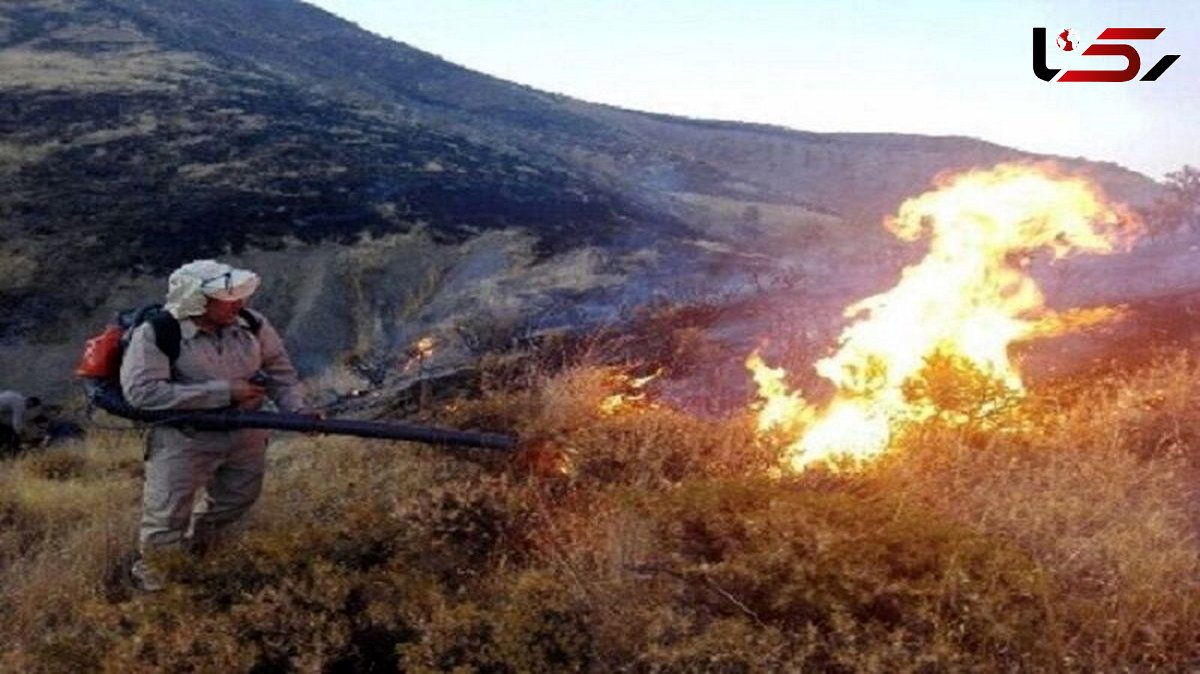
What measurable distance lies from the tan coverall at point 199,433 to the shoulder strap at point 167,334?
3cm

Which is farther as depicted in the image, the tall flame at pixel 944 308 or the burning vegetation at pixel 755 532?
the tall flame at pixel 944 308

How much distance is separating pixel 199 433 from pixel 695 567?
9.83ft

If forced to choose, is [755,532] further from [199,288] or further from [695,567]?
[199,288]

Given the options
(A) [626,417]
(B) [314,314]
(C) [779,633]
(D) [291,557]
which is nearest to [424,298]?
(B) [314,314]

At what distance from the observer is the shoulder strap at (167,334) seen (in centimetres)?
559

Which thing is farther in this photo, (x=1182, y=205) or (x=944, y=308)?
(x=1182, y=205)

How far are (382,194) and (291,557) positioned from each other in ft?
69.4

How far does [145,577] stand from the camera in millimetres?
5652

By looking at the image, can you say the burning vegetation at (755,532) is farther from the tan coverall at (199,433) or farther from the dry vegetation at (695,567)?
the tan coverall at (199,433)

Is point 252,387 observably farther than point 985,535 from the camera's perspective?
Yes

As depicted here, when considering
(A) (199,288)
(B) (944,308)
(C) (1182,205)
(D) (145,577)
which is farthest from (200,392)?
(C) (1182,205)

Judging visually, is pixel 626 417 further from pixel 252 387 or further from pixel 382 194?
pixel 382 194

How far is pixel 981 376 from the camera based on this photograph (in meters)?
6.42

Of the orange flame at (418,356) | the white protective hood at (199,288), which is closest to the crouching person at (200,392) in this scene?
the white protective hood at (199,288)
